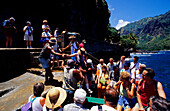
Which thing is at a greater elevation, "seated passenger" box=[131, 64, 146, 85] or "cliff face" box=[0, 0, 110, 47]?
"cliff face" box=[0, 0, 110, 47]

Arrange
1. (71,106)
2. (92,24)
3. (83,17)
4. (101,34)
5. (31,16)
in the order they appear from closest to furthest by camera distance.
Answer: (71,106) → (31,16) → (83,17) → (92,24) → (101,34)

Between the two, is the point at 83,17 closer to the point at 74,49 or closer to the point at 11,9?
the point at 11,9

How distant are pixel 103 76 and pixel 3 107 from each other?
3918mm

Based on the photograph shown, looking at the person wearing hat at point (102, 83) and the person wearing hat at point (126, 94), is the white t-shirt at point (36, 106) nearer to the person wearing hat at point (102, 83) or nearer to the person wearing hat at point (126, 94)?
the person wearing hat at point (126, 94)

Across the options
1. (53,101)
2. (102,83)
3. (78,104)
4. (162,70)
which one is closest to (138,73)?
(102,83)

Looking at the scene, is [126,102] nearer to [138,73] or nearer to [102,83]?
[102,83]

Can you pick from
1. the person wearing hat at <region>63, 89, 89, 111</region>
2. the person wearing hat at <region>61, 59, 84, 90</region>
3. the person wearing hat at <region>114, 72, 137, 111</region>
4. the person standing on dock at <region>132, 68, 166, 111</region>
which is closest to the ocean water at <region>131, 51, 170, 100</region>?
the person standing on dock at <region>132, 68, 166, 111</region>

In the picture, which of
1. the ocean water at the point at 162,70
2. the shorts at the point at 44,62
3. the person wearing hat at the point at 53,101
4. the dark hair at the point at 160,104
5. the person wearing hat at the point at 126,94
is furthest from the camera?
the ocean water at the point at 162,70

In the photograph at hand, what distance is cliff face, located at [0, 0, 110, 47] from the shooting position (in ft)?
34.2

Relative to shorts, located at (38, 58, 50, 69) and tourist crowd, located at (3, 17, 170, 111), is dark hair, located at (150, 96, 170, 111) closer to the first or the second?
tourist crowd, located at (3, 17, 170, 111)

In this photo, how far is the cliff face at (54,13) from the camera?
1041 centimetres

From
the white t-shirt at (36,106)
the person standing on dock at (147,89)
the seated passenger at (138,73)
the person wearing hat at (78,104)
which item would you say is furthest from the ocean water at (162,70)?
the white t-shirt at (36,106)

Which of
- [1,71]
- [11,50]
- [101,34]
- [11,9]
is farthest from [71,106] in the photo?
[101,34]

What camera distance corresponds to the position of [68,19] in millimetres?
18719
